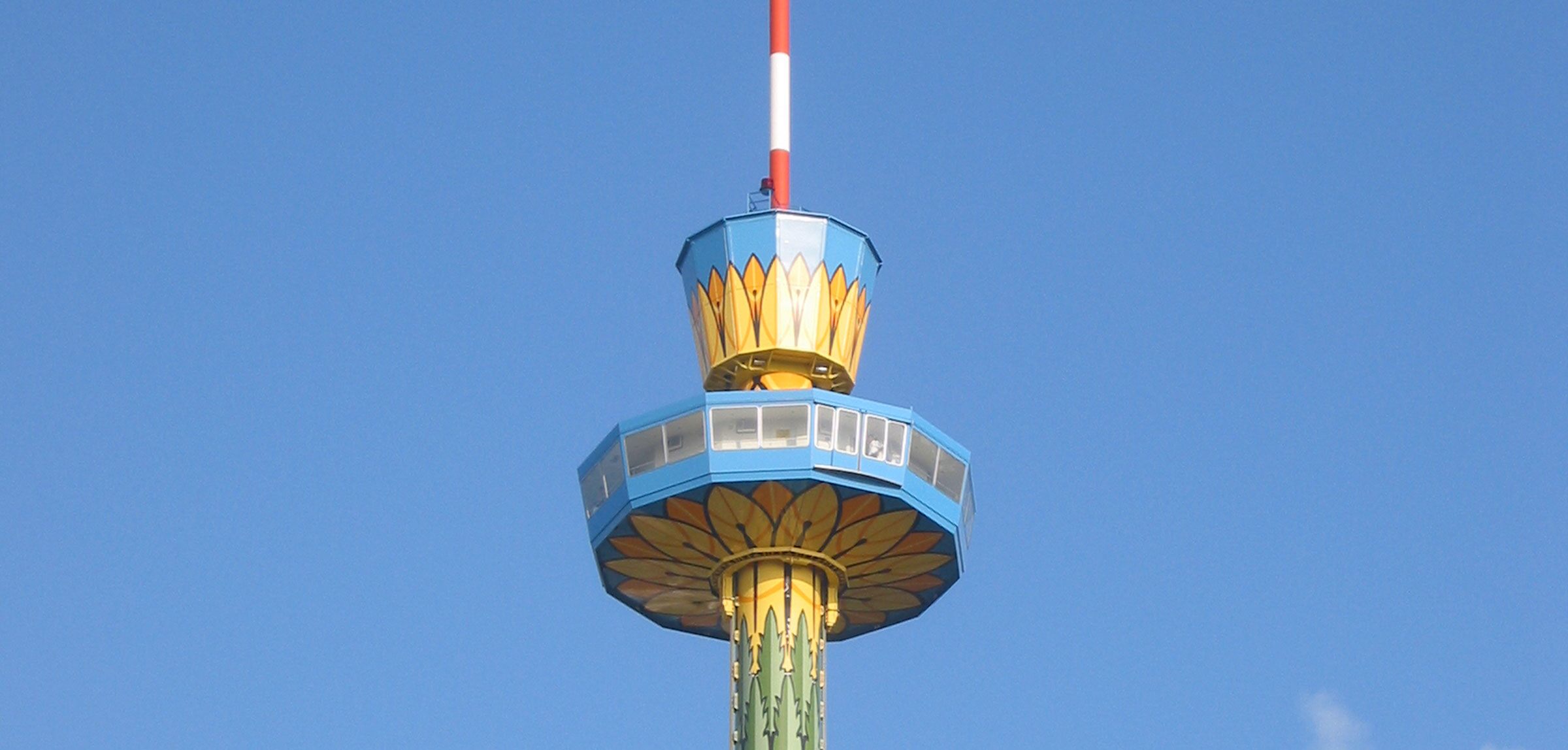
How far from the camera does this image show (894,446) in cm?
6638

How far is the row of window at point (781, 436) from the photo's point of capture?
216 feet

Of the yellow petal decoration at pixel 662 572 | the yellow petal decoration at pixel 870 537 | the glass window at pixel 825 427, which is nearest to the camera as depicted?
the glass window at pixel 825 427

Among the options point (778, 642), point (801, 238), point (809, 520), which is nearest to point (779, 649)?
point (778, 642)

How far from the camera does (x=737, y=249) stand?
227 feet

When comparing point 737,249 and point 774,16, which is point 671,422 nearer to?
point 737,249

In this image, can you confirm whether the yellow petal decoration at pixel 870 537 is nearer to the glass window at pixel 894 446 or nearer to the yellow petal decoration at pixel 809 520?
the yellow petal decoration at pixel 809 520

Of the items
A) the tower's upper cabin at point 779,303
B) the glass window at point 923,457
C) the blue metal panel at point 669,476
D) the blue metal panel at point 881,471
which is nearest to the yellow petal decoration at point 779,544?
the blue metal panel at point 669,476

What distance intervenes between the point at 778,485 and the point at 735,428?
1540 millimetres

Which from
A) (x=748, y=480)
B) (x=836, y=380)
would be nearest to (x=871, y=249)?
(x=836, y=380)

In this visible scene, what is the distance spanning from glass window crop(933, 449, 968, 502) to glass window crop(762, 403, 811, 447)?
3.45 m

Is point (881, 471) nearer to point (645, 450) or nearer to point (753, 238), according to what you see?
point (645, 450)

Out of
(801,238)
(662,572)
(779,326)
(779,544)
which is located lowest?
(779,544)

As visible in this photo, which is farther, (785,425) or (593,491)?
(593,491)

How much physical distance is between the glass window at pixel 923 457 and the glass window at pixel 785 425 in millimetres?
2472
